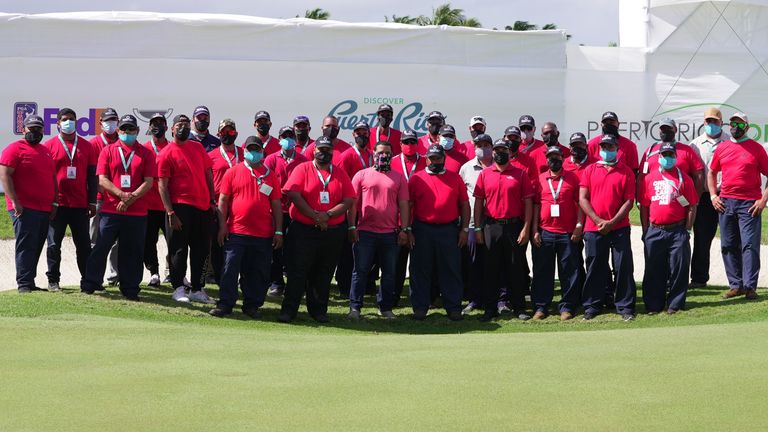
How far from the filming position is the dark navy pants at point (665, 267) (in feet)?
42.0

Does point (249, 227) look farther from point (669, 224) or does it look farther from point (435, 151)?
point (669, 224)

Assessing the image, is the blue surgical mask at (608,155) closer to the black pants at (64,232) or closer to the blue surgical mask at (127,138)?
the blue surgical mask at (127,138)

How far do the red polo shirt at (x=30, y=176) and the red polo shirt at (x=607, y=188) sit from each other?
5.73m

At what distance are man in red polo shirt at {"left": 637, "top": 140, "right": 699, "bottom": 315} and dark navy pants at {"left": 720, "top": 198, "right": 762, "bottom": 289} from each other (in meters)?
0.98

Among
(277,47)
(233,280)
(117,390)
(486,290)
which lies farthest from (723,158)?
(277,47)

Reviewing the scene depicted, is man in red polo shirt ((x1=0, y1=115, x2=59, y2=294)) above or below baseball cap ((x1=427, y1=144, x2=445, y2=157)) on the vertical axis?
below

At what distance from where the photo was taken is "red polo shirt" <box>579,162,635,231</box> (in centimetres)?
1276

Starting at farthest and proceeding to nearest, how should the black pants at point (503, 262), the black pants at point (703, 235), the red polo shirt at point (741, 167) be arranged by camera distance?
the black pants at point (703, 235), the red polo shirt at point (741, 167), the black pants at point (503, 262)

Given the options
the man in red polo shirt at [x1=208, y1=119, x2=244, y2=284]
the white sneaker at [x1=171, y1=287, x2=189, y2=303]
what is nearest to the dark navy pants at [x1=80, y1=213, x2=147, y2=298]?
the white sneaker at [x1=171, y1=287, x2=189, y2=303]

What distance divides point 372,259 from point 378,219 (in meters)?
0.49

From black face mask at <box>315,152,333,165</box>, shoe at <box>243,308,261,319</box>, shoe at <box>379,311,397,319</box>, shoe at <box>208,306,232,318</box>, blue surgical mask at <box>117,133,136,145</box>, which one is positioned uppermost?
blue surgical mask at <box>117,133,136,145</box>

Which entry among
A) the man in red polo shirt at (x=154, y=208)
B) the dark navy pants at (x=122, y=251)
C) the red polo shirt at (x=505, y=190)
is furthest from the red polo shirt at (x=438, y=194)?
the dark navy pants at (x=122, y=251)

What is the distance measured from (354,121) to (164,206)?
9.06 metres

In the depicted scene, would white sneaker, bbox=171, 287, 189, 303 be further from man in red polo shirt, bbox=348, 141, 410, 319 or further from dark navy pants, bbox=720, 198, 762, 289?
dark navy pants, bbox=720, 198, 762, 289
